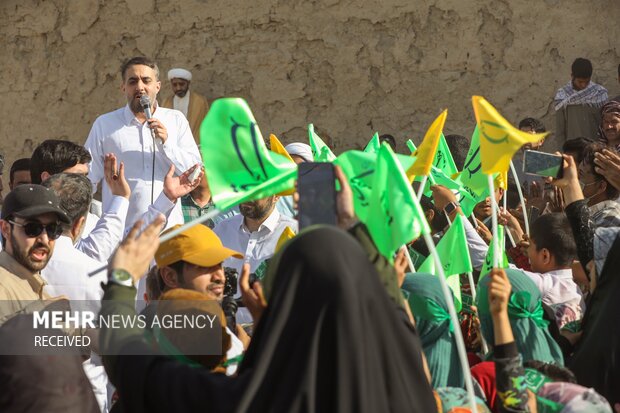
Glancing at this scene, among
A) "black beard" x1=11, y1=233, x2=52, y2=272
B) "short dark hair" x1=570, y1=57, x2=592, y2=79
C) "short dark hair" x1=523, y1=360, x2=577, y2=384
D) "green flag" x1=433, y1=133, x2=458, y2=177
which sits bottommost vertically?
"short dark hair" x1=523, y1=360, x2=577, y2=384

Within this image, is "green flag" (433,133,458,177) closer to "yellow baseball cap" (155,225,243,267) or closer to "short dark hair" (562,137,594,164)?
"short dark hair" (562,137,594,164)

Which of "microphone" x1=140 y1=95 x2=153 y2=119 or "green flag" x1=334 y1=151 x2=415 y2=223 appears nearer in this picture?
"green flag" x1=334 y1=151 x2=415 y2=223

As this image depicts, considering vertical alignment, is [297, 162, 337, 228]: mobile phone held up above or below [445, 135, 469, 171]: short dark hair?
below

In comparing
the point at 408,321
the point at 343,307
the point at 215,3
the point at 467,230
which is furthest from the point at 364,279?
the point at 215,3

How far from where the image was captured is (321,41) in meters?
11.2

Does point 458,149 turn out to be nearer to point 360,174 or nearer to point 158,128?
point 158,128

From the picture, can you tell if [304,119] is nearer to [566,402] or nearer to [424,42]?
[424,42]

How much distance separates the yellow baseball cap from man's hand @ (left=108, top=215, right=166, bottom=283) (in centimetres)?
107

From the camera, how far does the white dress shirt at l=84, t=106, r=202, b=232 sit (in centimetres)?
695

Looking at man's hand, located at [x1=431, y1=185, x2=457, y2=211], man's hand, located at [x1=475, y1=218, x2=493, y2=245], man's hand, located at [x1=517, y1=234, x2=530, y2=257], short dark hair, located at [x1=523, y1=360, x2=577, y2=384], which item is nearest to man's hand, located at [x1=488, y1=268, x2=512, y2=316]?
short dark hair, located at [x1=523, y1=360, x2=577, y2=384]

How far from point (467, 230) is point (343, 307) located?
10.9ft

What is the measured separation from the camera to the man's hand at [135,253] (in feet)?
10.1

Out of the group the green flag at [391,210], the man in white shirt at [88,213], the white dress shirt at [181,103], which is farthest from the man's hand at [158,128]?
the white dress shirt at [181,103]

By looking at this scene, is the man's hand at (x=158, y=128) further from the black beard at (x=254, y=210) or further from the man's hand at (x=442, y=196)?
the man's hand at (x=442, y=196)
